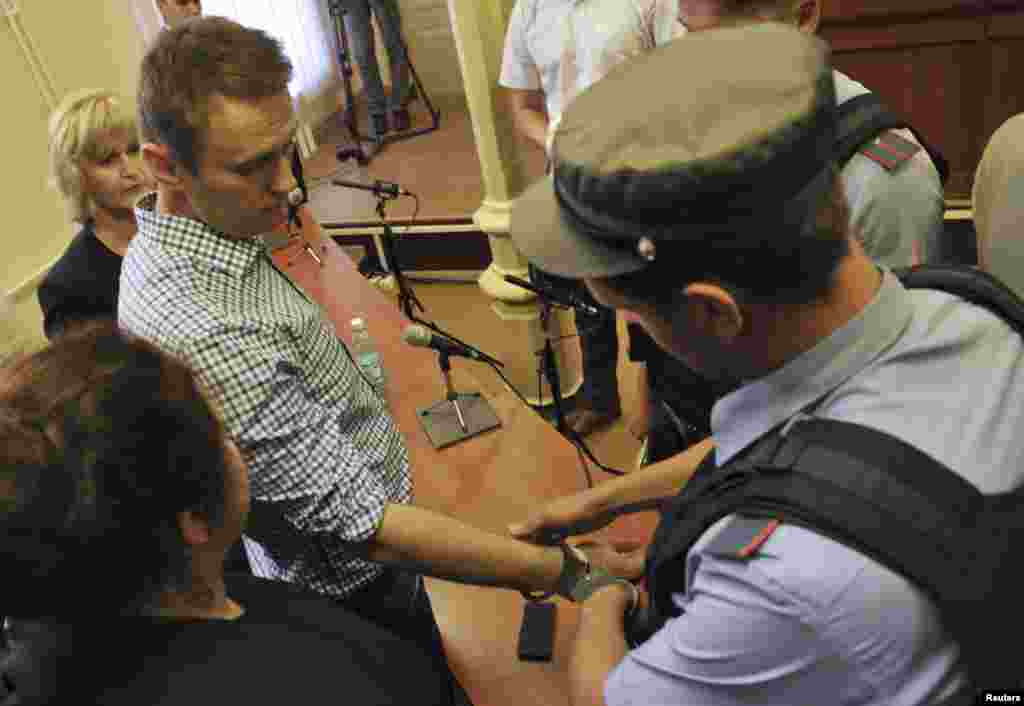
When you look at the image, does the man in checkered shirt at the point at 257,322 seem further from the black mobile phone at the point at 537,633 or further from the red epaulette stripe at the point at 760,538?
the red epaulette stripe at the point at 760,538

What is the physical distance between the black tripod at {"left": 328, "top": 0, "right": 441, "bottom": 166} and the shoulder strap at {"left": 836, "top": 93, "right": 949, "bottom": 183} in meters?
4.21

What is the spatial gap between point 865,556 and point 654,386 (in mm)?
1272

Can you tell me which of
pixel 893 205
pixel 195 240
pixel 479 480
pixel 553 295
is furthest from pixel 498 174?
pixel 893 205

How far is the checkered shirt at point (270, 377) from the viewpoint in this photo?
3.78 feet

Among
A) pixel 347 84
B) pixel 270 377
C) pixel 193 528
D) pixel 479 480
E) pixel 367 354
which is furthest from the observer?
pixel 347 84

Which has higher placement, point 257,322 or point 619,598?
point 257,322

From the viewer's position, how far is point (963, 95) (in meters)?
3.18

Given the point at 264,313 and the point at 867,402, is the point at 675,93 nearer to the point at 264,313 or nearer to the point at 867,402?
the point at 867,402

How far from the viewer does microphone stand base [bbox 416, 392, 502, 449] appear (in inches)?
71.3

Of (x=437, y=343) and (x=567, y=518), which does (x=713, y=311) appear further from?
(x=437, y=343)

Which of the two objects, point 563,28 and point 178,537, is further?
point 563,28

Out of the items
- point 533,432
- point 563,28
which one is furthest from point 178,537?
point 563,28

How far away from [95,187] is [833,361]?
1.92m

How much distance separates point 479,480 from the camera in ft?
5.54
